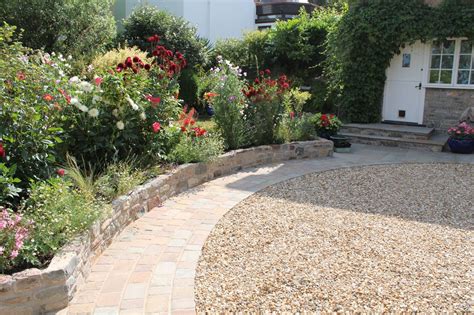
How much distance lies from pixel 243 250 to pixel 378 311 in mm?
1327

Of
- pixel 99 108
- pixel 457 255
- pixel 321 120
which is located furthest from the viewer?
pixel 321 120

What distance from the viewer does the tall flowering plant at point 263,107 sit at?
7016mm

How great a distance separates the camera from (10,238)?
280 cm

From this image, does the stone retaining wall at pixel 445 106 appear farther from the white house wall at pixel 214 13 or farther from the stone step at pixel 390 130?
the white house wall at pixel 214 13

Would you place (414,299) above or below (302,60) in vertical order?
below

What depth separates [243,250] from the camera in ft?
12.6

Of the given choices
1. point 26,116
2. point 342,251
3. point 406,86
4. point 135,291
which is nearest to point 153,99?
point 26,116

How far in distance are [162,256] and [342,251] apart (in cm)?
161

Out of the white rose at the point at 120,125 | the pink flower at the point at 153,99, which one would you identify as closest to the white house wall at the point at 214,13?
the pink flower at the point at 153,99

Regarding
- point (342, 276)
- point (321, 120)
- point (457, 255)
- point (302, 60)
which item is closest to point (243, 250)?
point (342, 276)

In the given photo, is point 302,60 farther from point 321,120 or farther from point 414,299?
point 414,299

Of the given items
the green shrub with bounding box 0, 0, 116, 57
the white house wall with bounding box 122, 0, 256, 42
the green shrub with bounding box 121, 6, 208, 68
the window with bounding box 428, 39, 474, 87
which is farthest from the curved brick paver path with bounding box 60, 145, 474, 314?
the white house wall with bounding box 122, 0, 256, 42

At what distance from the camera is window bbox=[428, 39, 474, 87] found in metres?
9.48

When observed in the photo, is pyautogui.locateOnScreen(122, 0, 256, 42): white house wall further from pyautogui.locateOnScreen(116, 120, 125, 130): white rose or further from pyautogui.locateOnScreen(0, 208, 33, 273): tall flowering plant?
pyautogui.locateOnScreen(0, 208, 33, 273): tall flowering plant
